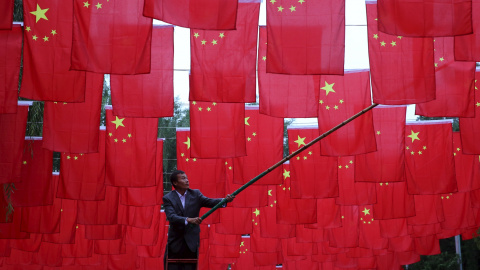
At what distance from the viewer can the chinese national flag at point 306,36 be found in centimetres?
1036

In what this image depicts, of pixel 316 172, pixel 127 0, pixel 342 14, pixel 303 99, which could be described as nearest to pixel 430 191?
pixel 316 172

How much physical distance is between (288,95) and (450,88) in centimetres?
270

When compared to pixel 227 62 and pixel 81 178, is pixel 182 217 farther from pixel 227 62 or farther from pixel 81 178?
pixel 81 178

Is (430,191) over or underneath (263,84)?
underneath

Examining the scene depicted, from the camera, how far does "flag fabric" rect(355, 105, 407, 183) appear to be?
14461mm

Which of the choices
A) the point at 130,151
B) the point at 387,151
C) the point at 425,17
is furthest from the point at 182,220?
the point at 387,151

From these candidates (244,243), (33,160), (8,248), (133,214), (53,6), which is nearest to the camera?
(53,6)

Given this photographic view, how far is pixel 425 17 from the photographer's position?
9594 millimetres

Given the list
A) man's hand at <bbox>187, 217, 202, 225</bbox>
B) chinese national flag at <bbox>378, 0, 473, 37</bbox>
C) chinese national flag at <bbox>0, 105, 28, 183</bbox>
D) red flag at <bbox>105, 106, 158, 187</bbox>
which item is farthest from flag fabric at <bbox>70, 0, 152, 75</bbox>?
red flag at <bbox>105, 106, 158, 187</bbox>

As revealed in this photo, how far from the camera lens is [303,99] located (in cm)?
1220

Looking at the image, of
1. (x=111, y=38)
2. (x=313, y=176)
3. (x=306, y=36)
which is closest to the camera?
(x=111, y=38)

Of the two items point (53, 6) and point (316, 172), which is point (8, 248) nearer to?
point (316, 172)

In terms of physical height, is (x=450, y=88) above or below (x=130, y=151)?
above

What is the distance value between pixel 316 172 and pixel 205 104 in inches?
128
